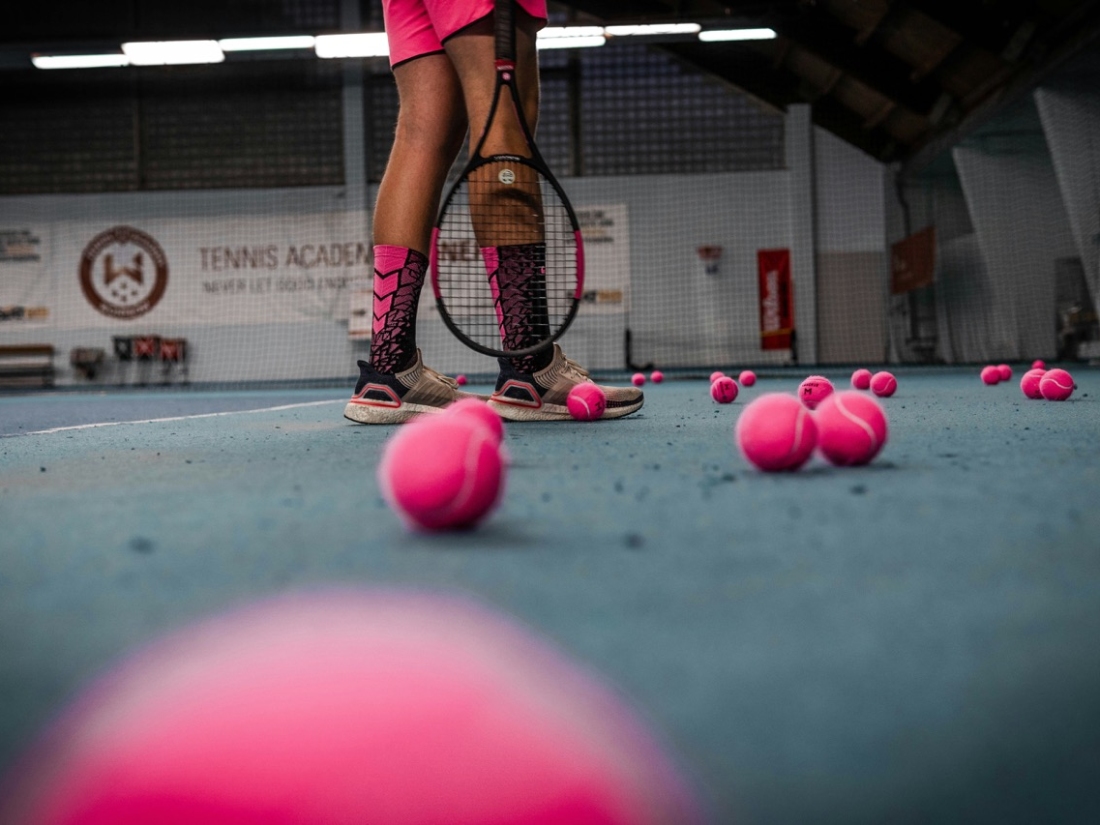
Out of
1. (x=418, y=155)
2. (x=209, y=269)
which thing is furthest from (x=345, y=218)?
(x=418, y=155)

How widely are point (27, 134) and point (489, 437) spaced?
14.2 m

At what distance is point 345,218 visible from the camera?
504 inches

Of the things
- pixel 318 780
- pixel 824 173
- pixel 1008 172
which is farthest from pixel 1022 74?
pixel 318 780

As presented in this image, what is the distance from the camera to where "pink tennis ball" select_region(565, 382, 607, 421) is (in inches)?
92.7

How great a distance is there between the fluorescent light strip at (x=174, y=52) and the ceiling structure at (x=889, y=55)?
405 centimetres

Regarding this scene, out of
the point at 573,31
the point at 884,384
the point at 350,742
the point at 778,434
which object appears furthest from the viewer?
the point at 573,31

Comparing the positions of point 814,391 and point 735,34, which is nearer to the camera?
point 814,391

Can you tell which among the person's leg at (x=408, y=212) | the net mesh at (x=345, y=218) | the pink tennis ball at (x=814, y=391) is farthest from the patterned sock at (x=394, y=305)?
the net mesh at (x=345, y=218)

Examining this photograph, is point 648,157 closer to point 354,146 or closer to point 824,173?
point 824,173

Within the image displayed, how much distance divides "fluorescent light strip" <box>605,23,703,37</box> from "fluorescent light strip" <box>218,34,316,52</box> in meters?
3.07

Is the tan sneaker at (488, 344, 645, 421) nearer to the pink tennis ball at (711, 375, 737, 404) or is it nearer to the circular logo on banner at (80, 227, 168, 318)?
the pink tennis ball at (711, 375, 737, 404)

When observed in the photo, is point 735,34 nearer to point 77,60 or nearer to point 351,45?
point 351,45

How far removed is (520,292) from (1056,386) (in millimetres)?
1869

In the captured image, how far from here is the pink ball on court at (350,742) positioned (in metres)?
0.42
